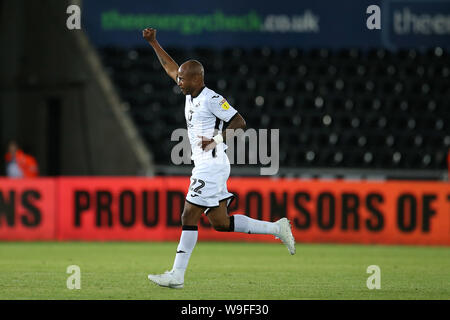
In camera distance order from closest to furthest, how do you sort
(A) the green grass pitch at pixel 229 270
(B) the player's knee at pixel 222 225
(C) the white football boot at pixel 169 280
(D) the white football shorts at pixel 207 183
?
(A) the green grass pitch at pixel 229 270, (C) the white football boot at pixel 169 280, (D) the white football shorts at pixel 207 183, (B) the player's knee at pixel 222 225

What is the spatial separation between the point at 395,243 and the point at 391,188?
92cm

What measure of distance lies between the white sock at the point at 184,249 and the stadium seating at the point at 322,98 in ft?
35.3

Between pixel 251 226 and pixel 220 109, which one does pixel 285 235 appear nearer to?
pixel 251 226

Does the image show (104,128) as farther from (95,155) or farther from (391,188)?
(391,188)

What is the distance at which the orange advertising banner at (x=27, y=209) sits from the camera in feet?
52.7

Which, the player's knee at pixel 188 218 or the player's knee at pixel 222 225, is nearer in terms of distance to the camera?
the player's knee at pixel 188 218

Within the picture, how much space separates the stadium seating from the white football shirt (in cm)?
1058

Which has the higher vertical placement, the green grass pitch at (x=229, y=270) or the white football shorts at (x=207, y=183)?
the white football shorts at (x=207, y=183)

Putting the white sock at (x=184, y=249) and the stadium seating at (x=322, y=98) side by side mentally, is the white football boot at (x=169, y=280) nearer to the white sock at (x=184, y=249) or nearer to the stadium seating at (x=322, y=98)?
the white sock at (x=184, y=249)

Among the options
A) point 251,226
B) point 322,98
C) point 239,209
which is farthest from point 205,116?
point 322,98

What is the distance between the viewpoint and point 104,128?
66.1 ft

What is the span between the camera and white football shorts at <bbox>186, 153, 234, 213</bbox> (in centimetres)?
911

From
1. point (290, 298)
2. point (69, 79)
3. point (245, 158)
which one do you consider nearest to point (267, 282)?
point (290, 298)

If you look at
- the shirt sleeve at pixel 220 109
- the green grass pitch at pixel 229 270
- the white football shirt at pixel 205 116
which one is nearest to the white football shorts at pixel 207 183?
the white football shirt at pixel 205 116
